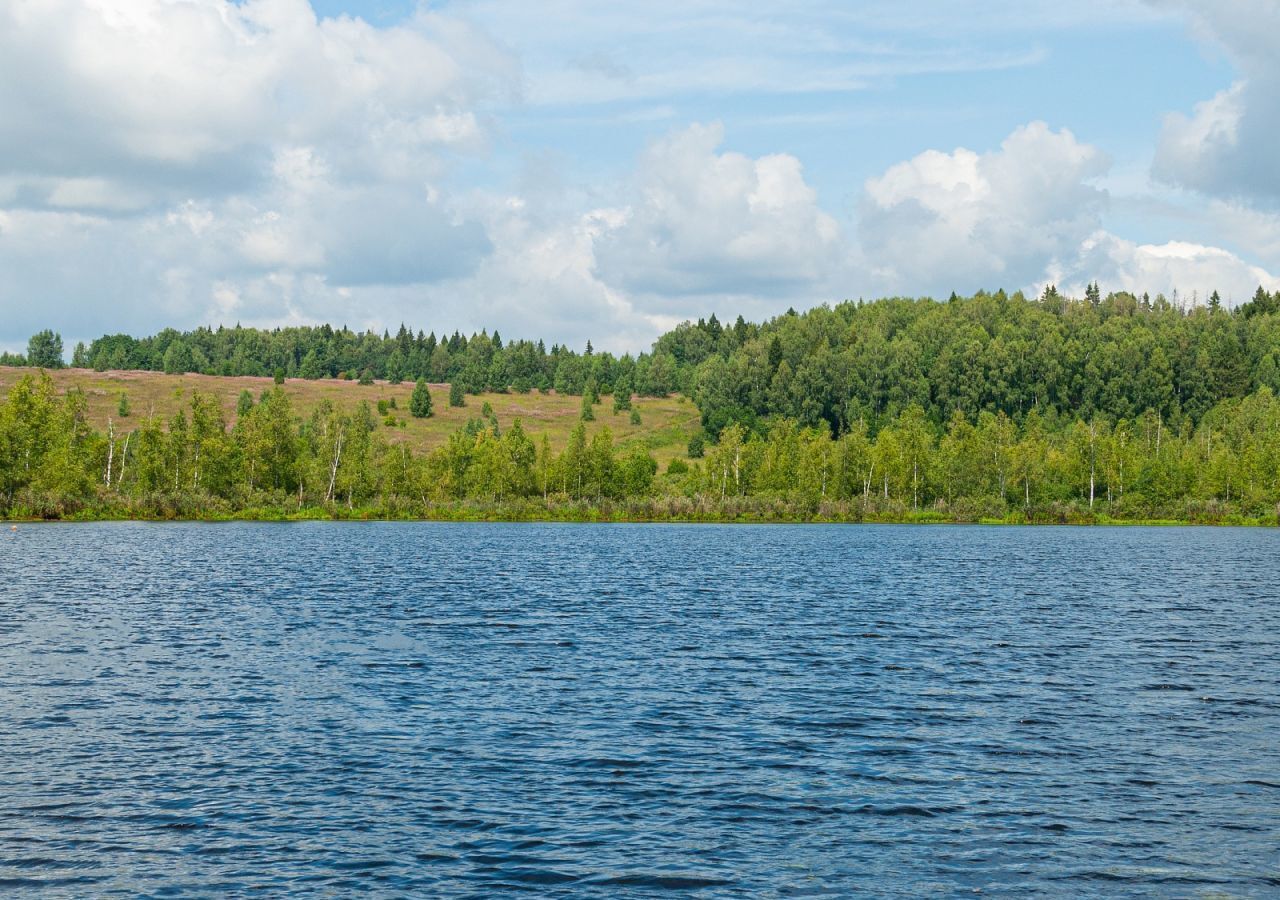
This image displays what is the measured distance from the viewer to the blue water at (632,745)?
73.7 feet

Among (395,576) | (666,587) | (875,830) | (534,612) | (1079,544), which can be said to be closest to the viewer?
(875,830)

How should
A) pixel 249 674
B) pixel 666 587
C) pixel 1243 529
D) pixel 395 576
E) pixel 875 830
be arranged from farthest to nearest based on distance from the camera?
pixel 1243 529, pixel 395 576, pixel 666 587, pixel 249 674, pixel 875 830

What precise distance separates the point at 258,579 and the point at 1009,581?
190 ft

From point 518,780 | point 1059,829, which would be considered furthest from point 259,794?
point 1059,829

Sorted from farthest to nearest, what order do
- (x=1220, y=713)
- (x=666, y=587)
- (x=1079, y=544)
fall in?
(x=1079, y=544), (x=666, y=587), (x=1220, y=713)

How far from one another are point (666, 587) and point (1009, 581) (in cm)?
2860

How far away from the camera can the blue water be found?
73.7ft

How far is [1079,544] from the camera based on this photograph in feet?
489

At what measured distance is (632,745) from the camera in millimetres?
32000

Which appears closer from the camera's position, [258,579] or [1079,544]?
[258,579]

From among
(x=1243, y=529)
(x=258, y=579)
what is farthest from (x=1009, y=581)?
(x=1243, y=529)

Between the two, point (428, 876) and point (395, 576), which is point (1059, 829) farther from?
point (395, 576)

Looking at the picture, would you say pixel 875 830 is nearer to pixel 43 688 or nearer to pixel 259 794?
pixel 259 794

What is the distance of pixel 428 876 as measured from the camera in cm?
2166
